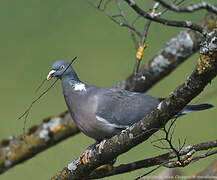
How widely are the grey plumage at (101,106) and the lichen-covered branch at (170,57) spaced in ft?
0.76

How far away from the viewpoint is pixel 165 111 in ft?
4.32

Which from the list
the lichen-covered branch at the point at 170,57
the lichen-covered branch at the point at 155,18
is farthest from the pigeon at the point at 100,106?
the lichen-covered branch at the point at 155,18

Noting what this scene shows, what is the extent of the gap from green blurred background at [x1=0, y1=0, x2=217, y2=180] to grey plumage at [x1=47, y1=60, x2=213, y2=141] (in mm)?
1192

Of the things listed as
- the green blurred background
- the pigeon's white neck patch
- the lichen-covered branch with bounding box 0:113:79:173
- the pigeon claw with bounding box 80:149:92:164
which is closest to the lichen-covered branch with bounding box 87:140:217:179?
the pigeon claw with bounding box 80:149:92:164

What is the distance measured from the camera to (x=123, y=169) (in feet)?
6.15

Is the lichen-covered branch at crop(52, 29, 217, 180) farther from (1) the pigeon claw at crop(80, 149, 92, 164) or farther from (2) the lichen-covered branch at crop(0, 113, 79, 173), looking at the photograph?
(2) the lichen-covered branch at crop(0, 113, 79, 173)

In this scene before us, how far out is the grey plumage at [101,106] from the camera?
2.15 m

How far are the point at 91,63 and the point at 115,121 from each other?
1.98 m

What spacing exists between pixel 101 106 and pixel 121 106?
0.11m

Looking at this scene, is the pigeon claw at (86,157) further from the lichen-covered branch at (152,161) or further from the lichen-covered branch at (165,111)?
the lichen-covered branch at (152,161)

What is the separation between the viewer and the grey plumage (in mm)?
2146

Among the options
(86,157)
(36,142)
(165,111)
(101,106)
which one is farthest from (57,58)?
(165,111)

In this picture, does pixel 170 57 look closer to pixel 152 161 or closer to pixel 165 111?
pixel 152 161

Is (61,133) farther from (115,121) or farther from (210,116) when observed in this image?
(210,116)
